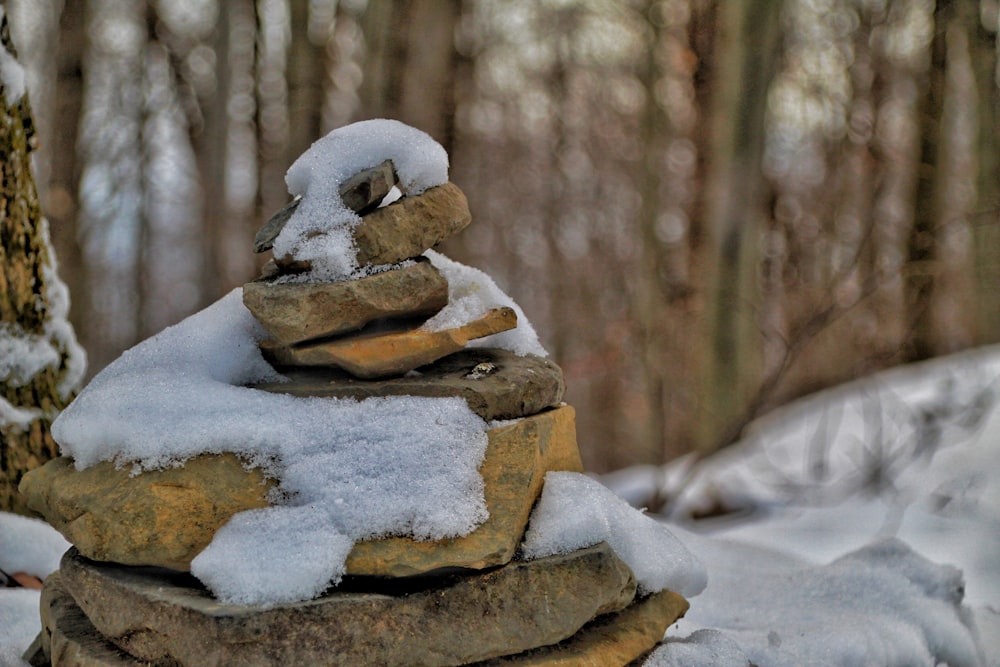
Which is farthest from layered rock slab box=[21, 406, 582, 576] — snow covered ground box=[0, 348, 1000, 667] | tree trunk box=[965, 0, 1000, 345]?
tree trunk box=[965, 0, 1000, 345]

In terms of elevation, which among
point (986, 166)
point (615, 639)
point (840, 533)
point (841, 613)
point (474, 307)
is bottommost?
point (840, 533)

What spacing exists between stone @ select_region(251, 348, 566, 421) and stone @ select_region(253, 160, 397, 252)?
0.37 metres

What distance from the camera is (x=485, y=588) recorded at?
5.48ft

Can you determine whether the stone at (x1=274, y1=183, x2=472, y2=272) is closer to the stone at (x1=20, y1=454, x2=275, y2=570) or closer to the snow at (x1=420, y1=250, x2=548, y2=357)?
the snow at (x1=420, y1=250, x2=548, y2=357)

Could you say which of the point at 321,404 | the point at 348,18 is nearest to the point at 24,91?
the point at 321,404

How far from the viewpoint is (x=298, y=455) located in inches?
67.4

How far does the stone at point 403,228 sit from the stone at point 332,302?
6 centimetres

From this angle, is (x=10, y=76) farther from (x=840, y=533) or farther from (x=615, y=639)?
(x=840, y=533)

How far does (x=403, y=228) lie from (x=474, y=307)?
0.30 meters

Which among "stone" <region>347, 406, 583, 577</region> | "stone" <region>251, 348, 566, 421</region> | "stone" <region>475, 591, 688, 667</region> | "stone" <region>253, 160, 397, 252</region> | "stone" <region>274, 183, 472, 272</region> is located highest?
"stone" <region>253, 160, 397, 252</region>

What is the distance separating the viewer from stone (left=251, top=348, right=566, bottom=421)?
184 centimetres

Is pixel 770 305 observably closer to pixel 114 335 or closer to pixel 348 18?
pixel 348 18

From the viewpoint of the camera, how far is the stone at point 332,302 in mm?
1846

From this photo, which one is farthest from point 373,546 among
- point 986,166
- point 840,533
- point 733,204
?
point 986,166
